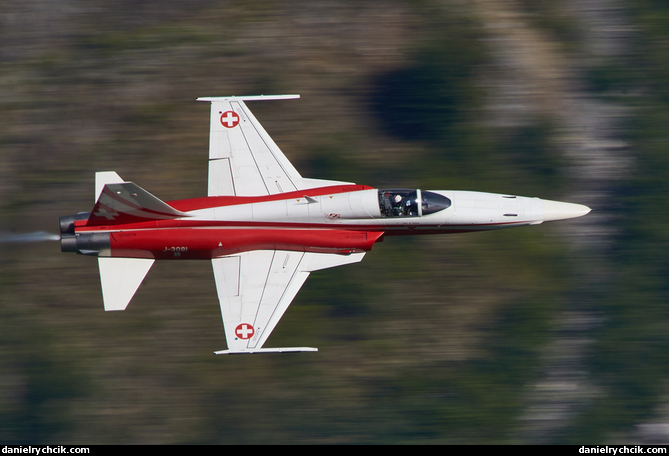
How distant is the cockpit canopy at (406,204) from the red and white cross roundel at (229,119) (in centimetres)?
391

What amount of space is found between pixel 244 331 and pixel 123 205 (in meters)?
3.82

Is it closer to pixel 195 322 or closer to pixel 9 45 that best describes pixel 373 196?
pixel 195 322

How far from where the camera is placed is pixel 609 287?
1939 cm

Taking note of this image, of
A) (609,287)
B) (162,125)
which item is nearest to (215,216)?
(162,125)

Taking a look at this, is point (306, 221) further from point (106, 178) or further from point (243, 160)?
point (106, 178)

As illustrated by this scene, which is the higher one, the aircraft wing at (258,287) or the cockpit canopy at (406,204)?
the cockpit canopy at (406,204)

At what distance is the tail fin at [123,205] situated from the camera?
51.9 feet

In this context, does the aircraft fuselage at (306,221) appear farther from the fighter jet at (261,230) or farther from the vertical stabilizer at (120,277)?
the vertical stabilizer at (120,277)

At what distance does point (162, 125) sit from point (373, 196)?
6.90 metres

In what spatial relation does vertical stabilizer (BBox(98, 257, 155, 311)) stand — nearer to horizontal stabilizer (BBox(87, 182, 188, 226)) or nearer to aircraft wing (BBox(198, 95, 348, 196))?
horizontal stabilizer (BBox(87, 182, 188, 226))

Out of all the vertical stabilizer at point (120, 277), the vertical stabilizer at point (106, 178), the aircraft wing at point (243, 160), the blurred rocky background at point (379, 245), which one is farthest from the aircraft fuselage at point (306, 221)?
the blurred rocky background at point (379, 245)

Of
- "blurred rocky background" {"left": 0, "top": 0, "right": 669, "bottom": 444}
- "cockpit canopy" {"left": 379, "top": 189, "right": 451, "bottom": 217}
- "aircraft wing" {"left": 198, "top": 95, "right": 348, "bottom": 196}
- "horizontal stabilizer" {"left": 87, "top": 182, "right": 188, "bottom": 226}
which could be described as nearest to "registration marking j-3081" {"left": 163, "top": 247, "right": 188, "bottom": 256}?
"horizontal stabilizer" {"left": 87, "top": 182, "right": 188, "bottom": 226}

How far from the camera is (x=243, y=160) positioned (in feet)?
56.2

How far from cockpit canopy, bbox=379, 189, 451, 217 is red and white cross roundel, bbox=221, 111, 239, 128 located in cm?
391
